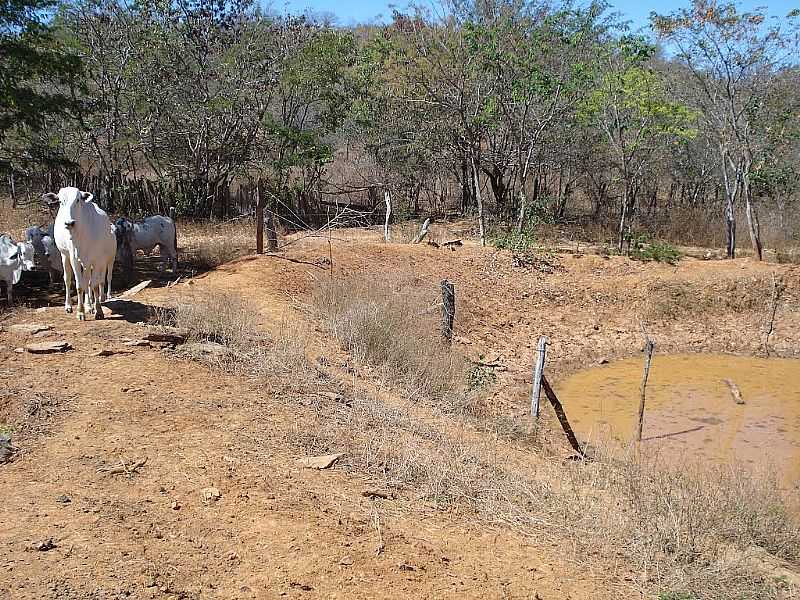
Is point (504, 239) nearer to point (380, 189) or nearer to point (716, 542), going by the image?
point (380, 189)

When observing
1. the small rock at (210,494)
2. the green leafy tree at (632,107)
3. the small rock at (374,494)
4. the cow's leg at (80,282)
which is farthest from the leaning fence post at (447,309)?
the small rock at (210,494)

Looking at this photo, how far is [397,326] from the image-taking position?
11242mm

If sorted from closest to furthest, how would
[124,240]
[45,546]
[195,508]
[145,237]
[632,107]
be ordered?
[45,546]
[195,508]
[124,240]
[145,237]
[632,107]

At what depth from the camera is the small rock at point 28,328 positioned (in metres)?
8.21

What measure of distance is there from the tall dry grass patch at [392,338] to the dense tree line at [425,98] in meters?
7.14

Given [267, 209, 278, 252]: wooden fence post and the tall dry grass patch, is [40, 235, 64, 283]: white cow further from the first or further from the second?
the tall dry grass patch

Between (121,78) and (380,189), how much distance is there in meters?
9.03

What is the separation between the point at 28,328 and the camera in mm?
8320

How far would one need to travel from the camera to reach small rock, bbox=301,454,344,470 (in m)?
5.91

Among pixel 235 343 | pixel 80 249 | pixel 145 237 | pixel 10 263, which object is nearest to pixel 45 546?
pixel 235 343

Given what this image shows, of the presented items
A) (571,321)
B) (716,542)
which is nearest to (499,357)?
(571,321)

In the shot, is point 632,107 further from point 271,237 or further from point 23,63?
point 23,63

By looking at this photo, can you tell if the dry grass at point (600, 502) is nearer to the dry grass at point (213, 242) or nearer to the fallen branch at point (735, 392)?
the fallen branch at point (735, 392)

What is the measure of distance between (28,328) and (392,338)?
483cm
